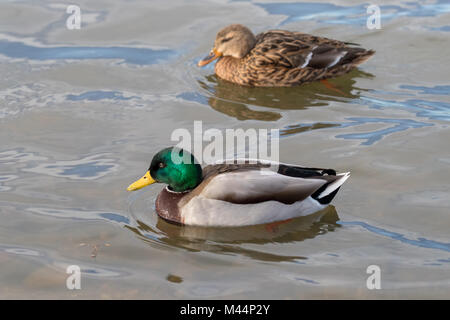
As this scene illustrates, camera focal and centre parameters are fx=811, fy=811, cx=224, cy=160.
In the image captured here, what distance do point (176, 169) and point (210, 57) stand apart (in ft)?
13.6

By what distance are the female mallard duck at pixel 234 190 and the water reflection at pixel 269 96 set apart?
235 centimetres

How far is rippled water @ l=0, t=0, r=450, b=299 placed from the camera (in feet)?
21.1

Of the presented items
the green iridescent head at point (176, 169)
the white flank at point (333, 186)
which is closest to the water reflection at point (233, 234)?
the white flank at point (333, 186)

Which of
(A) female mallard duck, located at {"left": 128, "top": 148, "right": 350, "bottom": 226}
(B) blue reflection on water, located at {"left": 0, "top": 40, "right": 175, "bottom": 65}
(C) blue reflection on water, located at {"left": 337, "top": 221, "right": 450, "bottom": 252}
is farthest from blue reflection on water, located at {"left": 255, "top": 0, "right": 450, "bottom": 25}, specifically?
(C) blue reflection on water, located at {"left": 337, "top": 221, "right": 450, "bottom": 252}

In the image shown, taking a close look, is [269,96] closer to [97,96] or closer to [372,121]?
[372,121]

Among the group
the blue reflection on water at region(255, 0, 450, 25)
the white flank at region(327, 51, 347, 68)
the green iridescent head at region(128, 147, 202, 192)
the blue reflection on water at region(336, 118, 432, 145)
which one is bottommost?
the green iridescent head at region(128, 147, 202, 192)

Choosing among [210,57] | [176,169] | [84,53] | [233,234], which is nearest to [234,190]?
[233,234]

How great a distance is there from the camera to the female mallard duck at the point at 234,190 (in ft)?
23.4

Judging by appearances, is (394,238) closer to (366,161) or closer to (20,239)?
(366,161)

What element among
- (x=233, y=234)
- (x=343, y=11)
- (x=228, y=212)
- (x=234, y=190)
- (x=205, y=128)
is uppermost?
(x=343, y=11)

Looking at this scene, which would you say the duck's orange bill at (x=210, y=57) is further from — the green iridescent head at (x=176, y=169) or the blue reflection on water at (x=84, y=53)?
the green iridescent head at (x=176, y=169)

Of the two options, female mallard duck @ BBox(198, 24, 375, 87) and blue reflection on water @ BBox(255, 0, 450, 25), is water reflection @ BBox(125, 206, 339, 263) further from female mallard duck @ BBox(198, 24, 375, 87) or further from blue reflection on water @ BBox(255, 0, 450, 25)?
blue reflection on water @ BBox(255, 0, 450, 25)

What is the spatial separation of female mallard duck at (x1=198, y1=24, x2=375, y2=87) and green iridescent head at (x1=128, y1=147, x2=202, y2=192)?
3.54 m

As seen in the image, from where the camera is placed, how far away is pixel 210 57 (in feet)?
36.6
